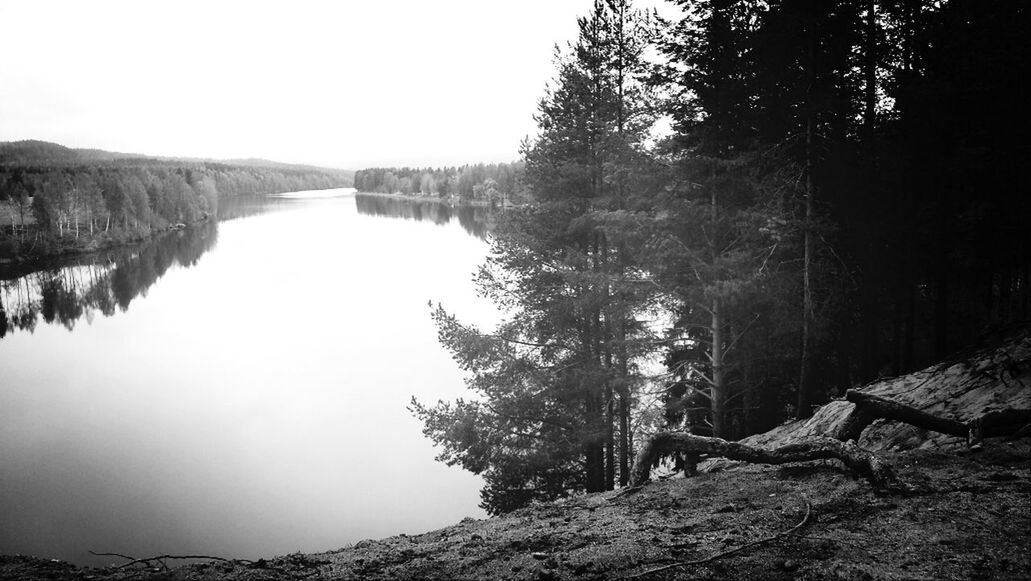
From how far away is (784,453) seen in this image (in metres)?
5.89

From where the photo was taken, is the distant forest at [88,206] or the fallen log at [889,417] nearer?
the fallen log at [889,417]

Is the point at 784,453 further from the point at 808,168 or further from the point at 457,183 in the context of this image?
the point at 457,183

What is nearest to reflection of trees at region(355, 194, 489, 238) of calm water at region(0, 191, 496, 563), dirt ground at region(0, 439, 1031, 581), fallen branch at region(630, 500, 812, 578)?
calm water at region(0, 191, 496, 563)

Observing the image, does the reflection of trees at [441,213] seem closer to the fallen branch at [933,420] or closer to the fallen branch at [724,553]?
the fallen branch at [933,420]

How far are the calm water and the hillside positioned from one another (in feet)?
34.8

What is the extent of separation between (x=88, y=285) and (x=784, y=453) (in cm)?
5604

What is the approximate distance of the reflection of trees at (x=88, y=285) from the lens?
37.2m

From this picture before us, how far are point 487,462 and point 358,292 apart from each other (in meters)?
32.6

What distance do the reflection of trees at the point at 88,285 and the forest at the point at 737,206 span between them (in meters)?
36.2

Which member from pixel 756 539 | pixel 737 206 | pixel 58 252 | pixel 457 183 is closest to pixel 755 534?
pixel 756 539

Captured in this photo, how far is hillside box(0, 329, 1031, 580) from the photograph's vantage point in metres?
3.70

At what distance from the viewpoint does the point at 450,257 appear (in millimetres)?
55500

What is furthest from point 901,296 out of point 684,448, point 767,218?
point 684,448

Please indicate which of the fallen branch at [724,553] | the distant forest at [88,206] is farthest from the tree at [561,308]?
the distant forest at [88,206]
